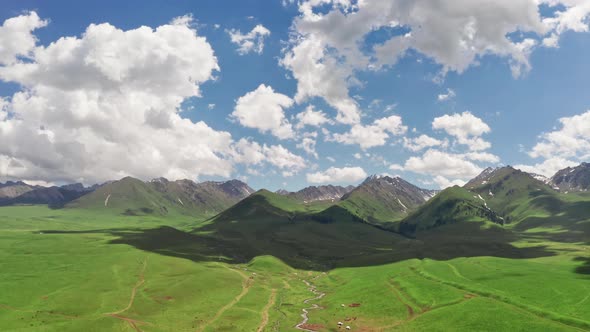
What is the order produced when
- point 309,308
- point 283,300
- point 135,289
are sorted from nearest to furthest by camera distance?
point 309,308, point 135,289, point 283,300

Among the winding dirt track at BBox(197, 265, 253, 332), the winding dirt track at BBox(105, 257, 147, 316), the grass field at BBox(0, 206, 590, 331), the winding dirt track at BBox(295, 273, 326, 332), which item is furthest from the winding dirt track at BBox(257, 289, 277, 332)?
the winding dirt track at BBox(105, 257, 147, 316)

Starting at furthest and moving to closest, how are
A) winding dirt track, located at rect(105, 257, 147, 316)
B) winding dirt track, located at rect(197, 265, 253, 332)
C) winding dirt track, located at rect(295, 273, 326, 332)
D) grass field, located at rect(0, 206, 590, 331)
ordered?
1. winding dirt track, located at rect(105, 257, 147, 316)
2. winding dirt track, located at rect(295, 273, 326, 332)
3. winding dirt track, located at rect(197, 265, 253, 332)
4. grass field, located at rect(0, 206, 590, 331)

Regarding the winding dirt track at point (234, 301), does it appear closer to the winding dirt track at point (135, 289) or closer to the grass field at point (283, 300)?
the grass field at point (283, 300)

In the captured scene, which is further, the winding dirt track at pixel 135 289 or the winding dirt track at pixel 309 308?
the winding dirt track at pixel 135 289

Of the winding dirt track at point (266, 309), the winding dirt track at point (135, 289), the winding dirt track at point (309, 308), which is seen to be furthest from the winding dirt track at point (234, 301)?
the winding dirt track at point (135, 289)

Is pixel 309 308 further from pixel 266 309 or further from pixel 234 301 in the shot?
pixel 234 301

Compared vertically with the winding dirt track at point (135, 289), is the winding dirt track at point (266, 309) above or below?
below

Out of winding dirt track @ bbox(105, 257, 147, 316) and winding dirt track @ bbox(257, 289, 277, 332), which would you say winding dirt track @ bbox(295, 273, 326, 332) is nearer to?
winding dirt track @ bbox(257, 289, 277, 332)

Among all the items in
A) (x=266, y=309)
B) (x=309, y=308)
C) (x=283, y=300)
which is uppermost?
(x=266, y=309)

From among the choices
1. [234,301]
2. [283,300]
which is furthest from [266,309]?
[283,300]

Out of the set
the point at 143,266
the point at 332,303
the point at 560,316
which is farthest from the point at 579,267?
the point at 143,266

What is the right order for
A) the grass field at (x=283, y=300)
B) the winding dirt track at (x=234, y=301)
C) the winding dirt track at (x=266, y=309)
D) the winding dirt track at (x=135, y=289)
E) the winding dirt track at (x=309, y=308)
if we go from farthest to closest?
the winding dirt track at (x=135, y=289) → the winding dirt track at (x=309, y=308) → the winding dirt track at (x=266, y=309) → the winding dirt track at (x=234, y=301) → the grass field at (x=283, y=300)

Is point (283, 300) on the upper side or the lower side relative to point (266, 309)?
lower
